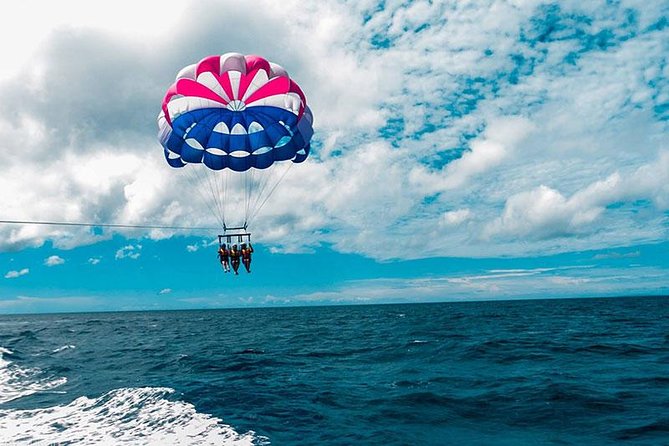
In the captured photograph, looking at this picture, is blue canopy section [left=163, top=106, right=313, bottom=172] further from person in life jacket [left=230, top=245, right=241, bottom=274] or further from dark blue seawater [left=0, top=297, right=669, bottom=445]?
dark blue seawater [left=0, top=297, right=669, bottom=445]

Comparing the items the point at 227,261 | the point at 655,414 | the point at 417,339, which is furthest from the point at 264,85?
the point at 417,339

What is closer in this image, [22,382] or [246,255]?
[246,255]

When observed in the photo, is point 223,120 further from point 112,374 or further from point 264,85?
point 112,374

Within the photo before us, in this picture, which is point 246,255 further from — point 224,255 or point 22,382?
point 22,382

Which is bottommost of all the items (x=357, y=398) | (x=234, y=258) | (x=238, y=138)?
(x=357, y=398)

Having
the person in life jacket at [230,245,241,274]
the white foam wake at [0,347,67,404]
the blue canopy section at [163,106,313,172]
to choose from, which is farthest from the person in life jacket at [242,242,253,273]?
the white foam wake at [0,347,67,404]

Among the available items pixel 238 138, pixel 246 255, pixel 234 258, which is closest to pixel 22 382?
pixel 234 258
